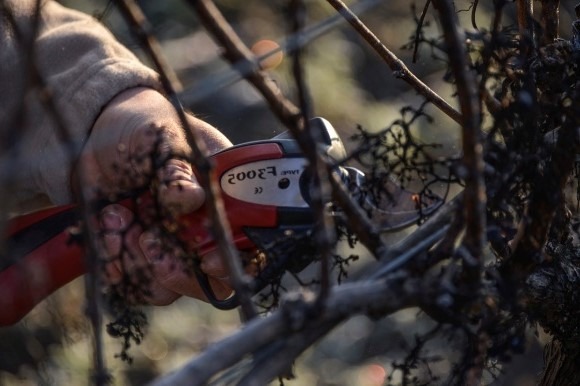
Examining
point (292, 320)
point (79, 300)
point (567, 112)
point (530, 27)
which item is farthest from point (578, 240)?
point (79, 300)

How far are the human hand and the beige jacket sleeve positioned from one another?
0.03 meters

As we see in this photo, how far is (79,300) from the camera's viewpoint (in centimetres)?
320

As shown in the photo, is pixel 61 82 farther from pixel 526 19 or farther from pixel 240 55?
pixel 240 55

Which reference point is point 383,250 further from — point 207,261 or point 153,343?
point 153,343

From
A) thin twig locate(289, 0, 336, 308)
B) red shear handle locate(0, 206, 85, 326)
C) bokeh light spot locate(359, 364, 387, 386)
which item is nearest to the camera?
thin twig locate(289, 0, 336, 308)

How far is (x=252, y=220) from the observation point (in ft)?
3.73

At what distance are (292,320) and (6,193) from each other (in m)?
0.20

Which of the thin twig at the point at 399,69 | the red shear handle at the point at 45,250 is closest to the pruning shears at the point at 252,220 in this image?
the red shear handle at the point at 45,250

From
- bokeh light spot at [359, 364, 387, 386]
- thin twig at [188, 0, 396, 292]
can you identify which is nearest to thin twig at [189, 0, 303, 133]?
thin twig at [188, 0, 396, 292]

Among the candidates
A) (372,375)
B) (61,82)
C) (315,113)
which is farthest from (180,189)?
(372,375)

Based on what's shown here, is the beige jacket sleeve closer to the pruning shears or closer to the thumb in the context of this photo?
the pruning shears

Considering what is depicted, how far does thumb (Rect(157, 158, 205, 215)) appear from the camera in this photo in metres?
0.96

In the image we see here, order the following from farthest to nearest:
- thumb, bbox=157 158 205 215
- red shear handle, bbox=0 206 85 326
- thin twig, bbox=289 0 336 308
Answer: red shear handle, bbox=0 206 85 326 < thumb, bbox=157 158 205 215 < thin twig, bbox=289 0 336 308

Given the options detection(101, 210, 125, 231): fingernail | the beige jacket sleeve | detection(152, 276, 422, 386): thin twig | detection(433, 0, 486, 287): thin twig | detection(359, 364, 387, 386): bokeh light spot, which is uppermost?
the beige jacket sleeve
